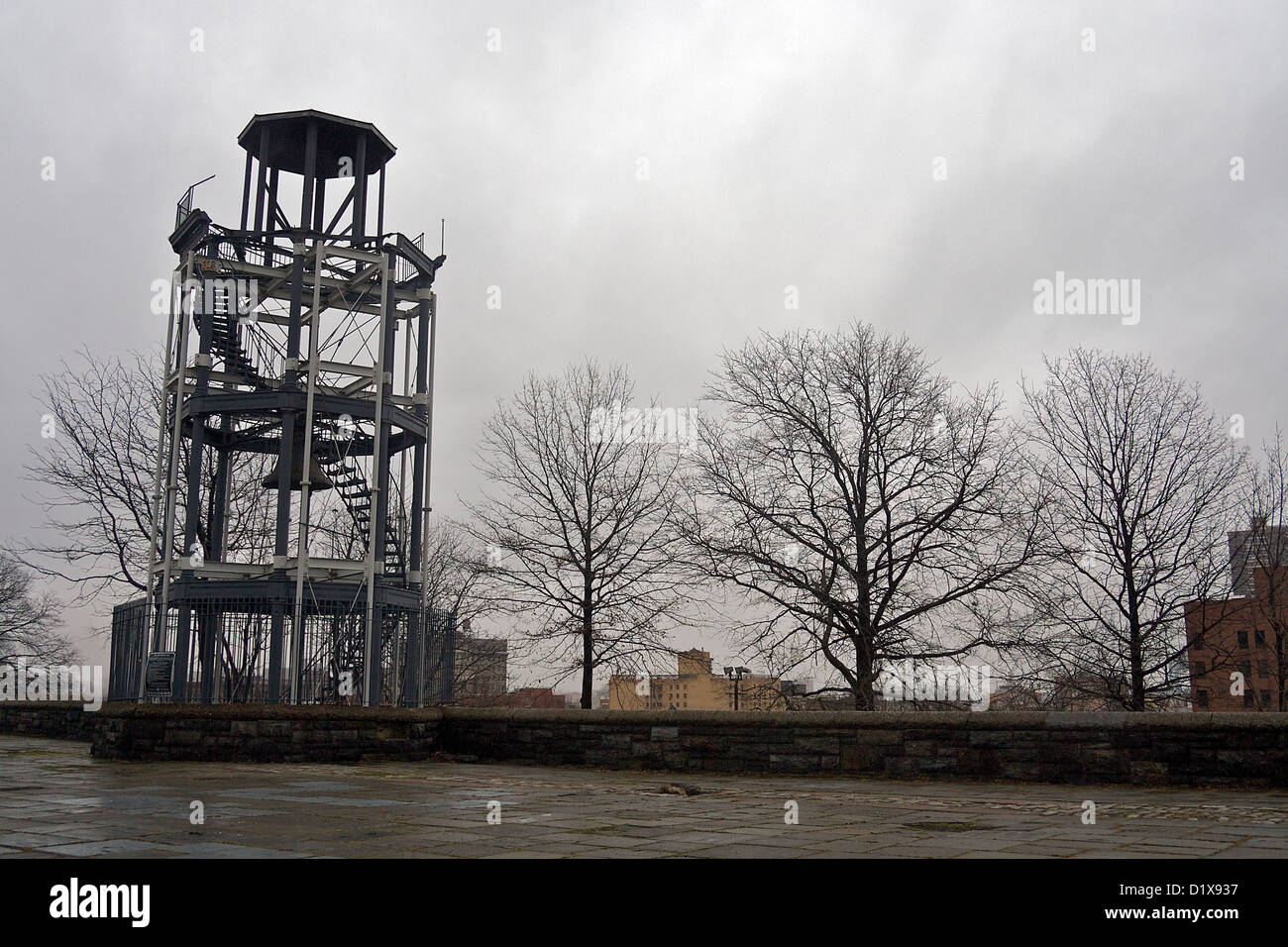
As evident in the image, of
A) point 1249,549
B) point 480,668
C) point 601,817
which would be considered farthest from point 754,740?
point 480,668

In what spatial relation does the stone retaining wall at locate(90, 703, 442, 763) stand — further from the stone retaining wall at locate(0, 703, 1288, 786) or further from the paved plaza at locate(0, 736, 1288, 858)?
the paved plaza at locate(0, 736, 1288, 858)

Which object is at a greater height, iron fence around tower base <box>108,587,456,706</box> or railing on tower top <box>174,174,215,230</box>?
railing on tower top <box>174,174,215,230</box>

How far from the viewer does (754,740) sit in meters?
14.3

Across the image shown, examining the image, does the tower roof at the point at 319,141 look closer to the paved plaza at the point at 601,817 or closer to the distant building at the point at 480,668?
the paved plaza at the point at 601,817

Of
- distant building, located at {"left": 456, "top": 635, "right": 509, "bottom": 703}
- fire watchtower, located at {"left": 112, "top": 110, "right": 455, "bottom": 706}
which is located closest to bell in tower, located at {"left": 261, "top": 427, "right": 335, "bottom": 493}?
fire watchtower, located at {"left": 112, "top": 110, "right": 455, "bottom": 706}

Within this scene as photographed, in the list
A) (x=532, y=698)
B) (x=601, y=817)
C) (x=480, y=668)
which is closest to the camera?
(x=601, y=817)

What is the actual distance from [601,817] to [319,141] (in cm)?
1629

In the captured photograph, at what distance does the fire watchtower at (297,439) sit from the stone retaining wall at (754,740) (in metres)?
0.76

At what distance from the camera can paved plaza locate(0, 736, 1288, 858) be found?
6484 mm

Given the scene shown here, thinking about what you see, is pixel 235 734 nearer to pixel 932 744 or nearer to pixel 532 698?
pixel 932 744

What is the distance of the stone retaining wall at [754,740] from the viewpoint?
11930mm

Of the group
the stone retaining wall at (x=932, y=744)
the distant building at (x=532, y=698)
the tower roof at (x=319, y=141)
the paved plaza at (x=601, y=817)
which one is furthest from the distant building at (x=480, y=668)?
the paved plaza at (x=601, y=817)

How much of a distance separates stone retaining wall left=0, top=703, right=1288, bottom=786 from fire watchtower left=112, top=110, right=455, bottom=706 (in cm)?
76
